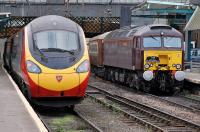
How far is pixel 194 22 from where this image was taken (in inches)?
1369

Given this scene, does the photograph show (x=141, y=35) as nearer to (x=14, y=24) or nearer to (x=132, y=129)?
(x=132, y=129)

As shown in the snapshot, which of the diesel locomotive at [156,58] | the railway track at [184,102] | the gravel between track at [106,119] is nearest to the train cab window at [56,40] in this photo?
the gravel between track at [106,119]

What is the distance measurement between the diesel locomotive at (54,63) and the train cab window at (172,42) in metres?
7.90

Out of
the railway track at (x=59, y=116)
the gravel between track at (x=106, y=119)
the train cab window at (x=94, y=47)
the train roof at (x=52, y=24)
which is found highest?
the train roof at (x=52, y=24)

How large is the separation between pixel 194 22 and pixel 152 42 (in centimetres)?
1193

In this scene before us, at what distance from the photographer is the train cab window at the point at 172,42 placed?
23.7 metres

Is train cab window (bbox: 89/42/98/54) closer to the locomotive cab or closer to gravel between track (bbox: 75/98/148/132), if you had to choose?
the locomotive cab

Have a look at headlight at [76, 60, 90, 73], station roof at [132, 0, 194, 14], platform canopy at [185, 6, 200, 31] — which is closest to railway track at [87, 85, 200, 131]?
headlight at [76, 60, 90, 73]

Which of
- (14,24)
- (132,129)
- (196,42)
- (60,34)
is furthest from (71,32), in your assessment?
(14,24)

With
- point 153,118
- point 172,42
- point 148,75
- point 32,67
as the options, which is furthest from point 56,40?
point 172,42

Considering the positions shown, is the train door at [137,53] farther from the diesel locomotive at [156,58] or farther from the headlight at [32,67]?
the headlight at [32,67]

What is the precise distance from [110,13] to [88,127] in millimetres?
26854

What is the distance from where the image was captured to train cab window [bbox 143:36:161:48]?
23531 mm

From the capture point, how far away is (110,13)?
40219 mm
